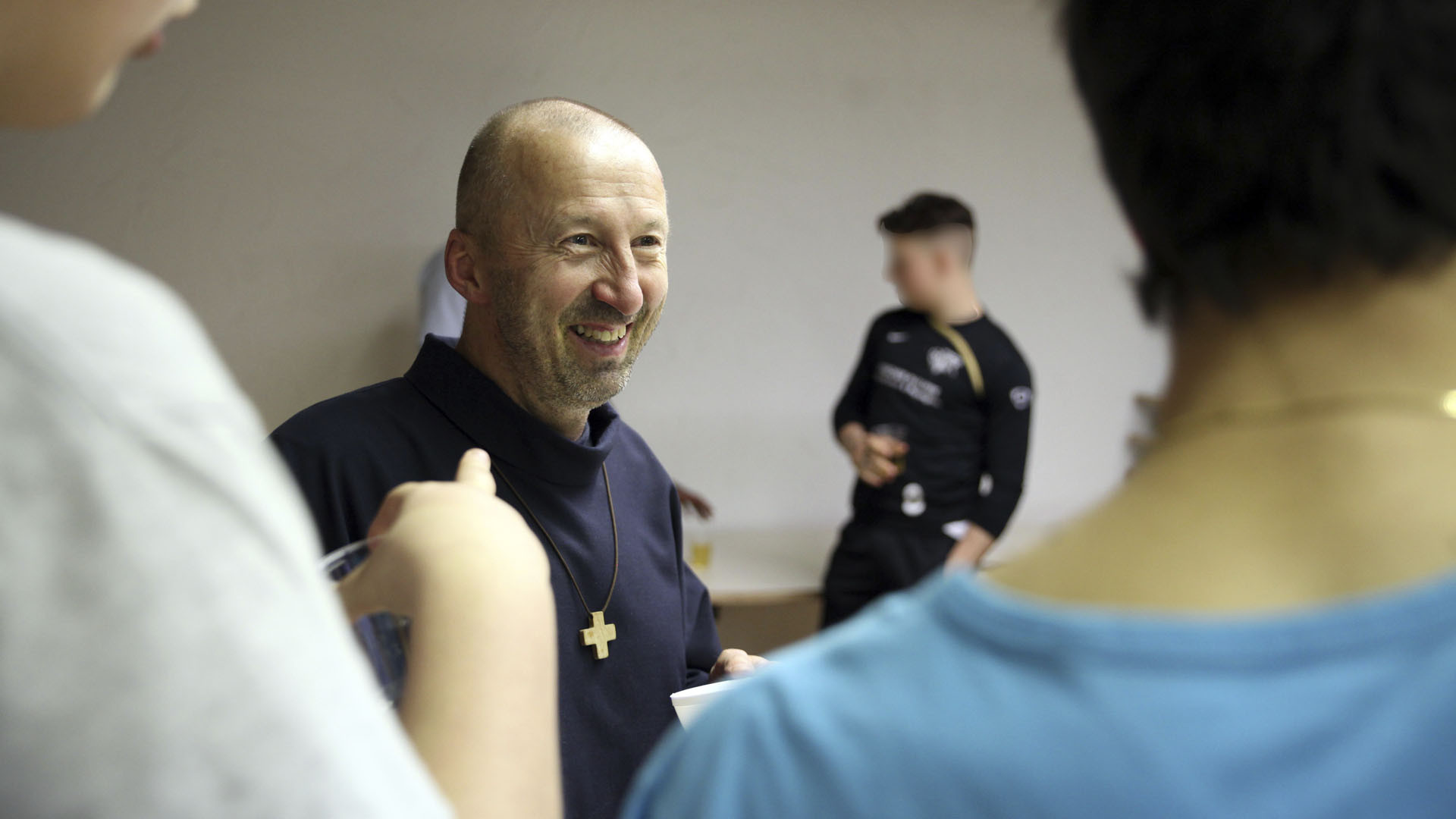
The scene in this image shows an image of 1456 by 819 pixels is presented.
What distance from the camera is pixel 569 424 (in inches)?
62.5

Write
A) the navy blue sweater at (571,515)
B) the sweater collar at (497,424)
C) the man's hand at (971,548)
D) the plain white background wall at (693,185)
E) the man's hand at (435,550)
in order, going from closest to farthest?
the man's hand at (435,550) → the navy blue sweater at (571,515) → the sweater collar at (497,424) → the man's hand at (971,548) → the plain white background wall at (693,185)

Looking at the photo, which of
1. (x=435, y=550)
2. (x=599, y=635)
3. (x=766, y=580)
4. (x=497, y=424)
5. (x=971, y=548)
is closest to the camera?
(x=435, y=550)

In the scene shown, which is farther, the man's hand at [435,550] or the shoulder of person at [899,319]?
the shoulder of person at [899,319]

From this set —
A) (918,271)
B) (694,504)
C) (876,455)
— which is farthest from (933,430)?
(694,504)

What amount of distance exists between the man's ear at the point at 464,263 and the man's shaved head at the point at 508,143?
0.7 inches

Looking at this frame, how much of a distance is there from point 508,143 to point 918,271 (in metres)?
2.04

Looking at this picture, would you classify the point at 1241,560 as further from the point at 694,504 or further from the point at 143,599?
the point at 694,504

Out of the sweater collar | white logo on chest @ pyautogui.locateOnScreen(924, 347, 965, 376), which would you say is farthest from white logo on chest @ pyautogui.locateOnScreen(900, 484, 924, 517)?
the sweater collar

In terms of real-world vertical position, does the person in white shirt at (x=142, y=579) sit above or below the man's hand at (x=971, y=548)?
above

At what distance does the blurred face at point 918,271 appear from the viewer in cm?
343

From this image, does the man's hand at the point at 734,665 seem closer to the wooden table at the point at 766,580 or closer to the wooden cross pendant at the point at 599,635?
the wooden cross pendant at the point at 599,635

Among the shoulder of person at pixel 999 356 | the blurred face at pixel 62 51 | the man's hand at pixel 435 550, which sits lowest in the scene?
the shoulder of person at pixel 999 356

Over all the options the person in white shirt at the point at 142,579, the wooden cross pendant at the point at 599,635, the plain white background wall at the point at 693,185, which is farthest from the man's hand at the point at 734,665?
the plain white background wall at the point at 693,185

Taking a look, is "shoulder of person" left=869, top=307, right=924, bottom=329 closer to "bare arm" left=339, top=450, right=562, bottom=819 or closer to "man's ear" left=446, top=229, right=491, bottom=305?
"man's ear" left=446, top=229, right=491, bottom=305
